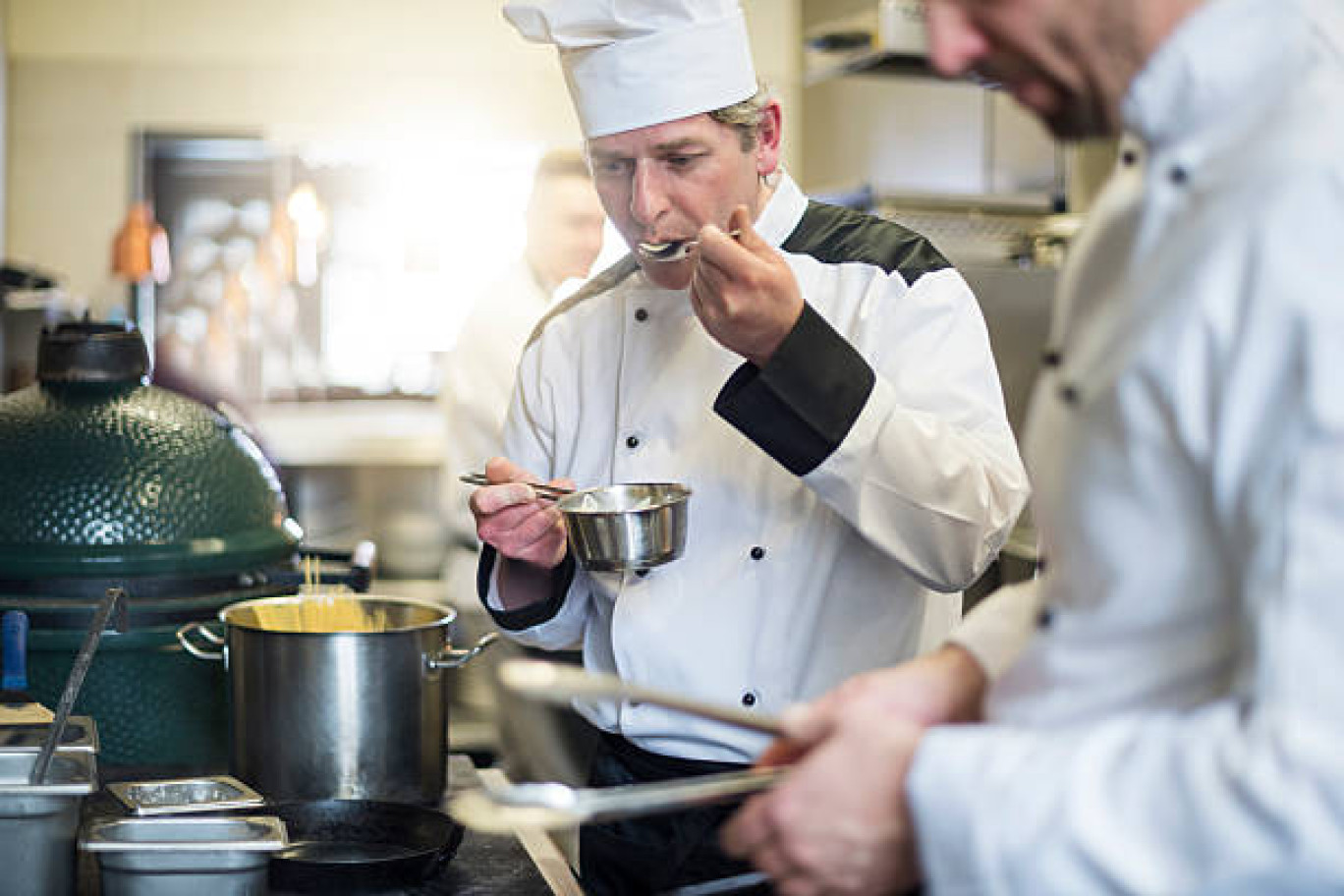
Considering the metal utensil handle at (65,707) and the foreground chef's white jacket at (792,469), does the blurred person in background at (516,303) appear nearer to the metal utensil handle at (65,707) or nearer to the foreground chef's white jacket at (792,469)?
the foreground chef's white jacket at (792,469)

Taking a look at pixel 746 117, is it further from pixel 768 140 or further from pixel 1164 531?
pixel 1164 531

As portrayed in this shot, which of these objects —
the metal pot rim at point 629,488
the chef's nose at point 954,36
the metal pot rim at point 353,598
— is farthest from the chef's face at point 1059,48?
the metal pot rim at point 353,598

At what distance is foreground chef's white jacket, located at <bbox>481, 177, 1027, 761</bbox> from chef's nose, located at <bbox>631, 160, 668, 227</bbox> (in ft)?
0.50

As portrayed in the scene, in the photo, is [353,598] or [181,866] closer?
[181,866]

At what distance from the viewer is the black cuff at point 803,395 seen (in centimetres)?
160

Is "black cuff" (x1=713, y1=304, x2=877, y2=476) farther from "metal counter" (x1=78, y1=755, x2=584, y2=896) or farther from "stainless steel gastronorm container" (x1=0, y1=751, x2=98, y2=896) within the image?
"stainless steel gastronorm container" (x1=0, y1=751, x2=98, y2=896)

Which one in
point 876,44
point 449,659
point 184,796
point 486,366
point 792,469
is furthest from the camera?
point 486,366

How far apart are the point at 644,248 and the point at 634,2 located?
0.36m

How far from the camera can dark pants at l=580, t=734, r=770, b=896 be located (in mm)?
1782

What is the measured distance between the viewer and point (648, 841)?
1850 mm

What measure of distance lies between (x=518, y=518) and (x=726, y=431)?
0.29 metres

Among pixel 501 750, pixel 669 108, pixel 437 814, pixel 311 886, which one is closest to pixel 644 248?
pixel 669 108

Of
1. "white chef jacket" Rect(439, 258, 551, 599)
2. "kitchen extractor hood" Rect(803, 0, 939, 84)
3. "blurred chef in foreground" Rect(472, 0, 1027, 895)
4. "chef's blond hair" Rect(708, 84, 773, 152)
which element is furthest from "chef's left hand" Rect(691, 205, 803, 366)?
"white chef jacket" Rect(439, 258, 551, 599)

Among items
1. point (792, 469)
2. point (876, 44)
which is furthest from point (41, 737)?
point (876, 44)
